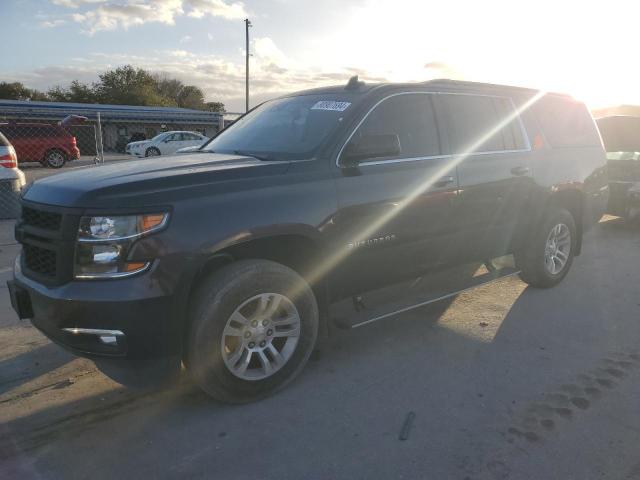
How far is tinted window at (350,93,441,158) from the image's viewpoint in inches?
150

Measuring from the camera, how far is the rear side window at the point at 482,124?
429 cm

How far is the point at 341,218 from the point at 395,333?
1374 mm

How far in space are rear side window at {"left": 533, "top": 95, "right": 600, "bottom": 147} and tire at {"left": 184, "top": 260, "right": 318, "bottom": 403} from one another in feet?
10.9

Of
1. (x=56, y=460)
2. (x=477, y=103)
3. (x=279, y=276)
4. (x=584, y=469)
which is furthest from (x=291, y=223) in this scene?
(x=477, y=103)

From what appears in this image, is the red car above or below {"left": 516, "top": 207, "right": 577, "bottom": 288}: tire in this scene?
below

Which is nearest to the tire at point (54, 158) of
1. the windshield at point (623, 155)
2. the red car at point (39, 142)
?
the red car at point (39, 142)

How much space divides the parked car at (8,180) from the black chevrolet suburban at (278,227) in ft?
19.0

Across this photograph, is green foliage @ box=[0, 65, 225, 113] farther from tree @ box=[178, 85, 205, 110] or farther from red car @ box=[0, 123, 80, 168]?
red car @ box=[0, 123, 80, 168]

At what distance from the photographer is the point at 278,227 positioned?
10.2 ft

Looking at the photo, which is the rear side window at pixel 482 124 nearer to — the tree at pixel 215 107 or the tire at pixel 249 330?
the tire at pixel 249 330

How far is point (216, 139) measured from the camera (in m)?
4.58

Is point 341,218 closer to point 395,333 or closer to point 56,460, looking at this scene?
point 395,333

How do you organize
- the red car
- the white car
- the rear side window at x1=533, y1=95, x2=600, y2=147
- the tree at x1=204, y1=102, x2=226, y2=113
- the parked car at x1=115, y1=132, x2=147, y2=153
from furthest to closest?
the tree at x1=204, y1=102, x2=226, y2=113 → the parked car at x1=115, y1=132, x2=147, y2=153 → the white car → the red car → the rear side window at x1=533, y1=95, x2=600, y2=147

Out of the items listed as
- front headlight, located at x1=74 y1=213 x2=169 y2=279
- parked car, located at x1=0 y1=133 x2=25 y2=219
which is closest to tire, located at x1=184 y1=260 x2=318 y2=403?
front headlight, located at x1=74 y1=213 x2=169 y2=279
